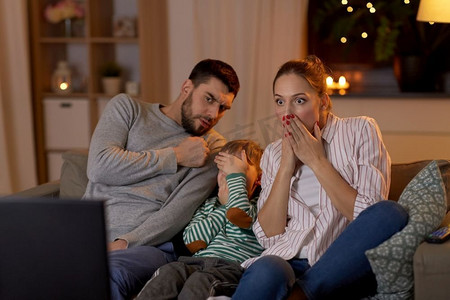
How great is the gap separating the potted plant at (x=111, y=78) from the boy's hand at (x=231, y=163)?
2.49 m

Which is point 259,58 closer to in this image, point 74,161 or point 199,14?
point 199,14

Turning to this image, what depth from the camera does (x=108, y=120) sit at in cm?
252

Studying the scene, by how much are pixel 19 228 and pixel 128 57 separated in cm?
368

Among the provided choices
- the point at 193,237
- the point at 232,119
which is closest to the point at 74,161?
the point at 193,237

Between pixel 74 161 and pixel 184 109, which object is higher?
pixel 184 109

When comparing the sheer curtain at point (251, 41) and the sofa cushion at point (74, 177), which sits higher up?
the sheer curtain at point (251, 41)

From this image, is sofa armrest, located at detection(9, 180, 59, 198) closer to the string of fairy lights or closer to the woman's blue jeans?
the woman's blue jeans

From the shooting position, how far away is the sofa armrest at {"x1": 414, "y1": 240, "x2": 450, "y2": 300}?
5.67 feet

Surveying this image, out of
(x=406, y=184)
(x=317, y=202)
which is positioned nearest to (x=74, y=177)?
(x=317, y=202)

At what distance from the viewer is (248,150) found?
2.39m

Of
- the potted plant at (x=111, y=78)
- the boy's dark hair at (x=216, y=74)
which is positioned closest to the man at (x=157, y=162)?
the boy's dark hair at (x=216, y=74)

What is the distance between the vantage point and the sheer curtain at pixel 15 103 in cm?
457

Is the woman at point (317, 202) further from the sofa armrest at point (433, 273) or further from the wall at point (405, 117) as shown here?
the wall at point (405, 117)

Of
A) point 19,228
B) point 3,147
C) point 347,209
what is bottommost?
point 3,147
